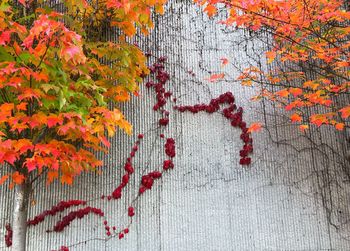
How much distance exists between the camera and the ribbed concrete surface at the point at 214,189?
13.8 feet

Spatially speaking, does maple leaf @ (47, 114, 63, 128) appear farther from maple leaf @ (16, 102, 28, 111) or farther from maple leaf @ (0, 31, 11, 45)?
maple leaf @ (0, 31, 11, 45)

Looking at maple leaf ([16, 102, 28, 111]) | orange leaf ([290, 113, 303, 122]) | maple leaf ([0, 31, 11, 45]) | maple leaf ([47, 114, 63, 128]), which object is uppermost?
maple leaf ([0, 31, 11, 45])

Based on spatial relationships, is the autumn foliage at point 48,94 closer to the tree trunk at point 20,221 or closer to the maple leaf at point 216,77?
the tree trunk at point 20,221

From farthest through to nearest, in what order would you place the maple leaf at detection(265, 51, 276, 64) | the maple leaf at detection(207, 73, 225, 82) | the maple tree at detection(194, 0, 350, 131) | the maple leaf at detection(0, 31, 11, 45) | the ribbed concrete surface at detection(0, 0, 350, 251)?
1. the maple leaf at detection(207, 73, 225, 82)
2. the maple leaf at detection(265, 51, 276, 64)
3. the ribbed concrete surface at detection(0, 0, 350, 251)
4. the maple tree at detection(194, 0, 350, 131)
5. the maple leaf at detection(0, 31, 11, 45)

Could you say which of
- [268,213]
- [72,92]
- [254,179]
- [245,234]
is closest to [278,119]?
[254,179]

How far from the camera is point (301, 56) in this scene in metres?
4.51

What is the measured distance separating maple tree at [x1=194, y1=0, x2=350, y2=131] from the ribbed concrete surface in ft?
0.85

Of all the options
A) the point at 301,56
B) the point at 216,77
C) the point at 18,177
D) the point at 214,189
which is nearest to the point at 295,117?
the point at 301,56

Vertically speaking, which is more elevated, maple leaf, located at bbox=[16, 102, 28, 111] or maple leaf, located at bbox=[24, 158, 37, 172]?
maple leaf, located at bbox=[16, 102, 28, 111]

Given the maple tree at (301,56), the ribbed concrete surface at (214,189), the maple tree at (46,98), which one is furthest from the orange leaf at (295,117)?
the maple tree at (46,98)

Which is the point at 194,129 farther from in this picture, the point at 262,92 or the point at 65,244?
the point at 65,244

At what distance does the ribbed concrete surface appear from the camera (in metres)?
4.21

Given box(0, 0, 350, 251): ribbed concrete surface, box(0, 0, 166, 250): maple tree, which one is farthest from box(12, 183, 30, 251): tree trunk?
box(0, 0, 350, 251): ribbed concrete surface

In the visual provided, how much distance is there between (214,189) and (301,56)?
1874 millimetres
